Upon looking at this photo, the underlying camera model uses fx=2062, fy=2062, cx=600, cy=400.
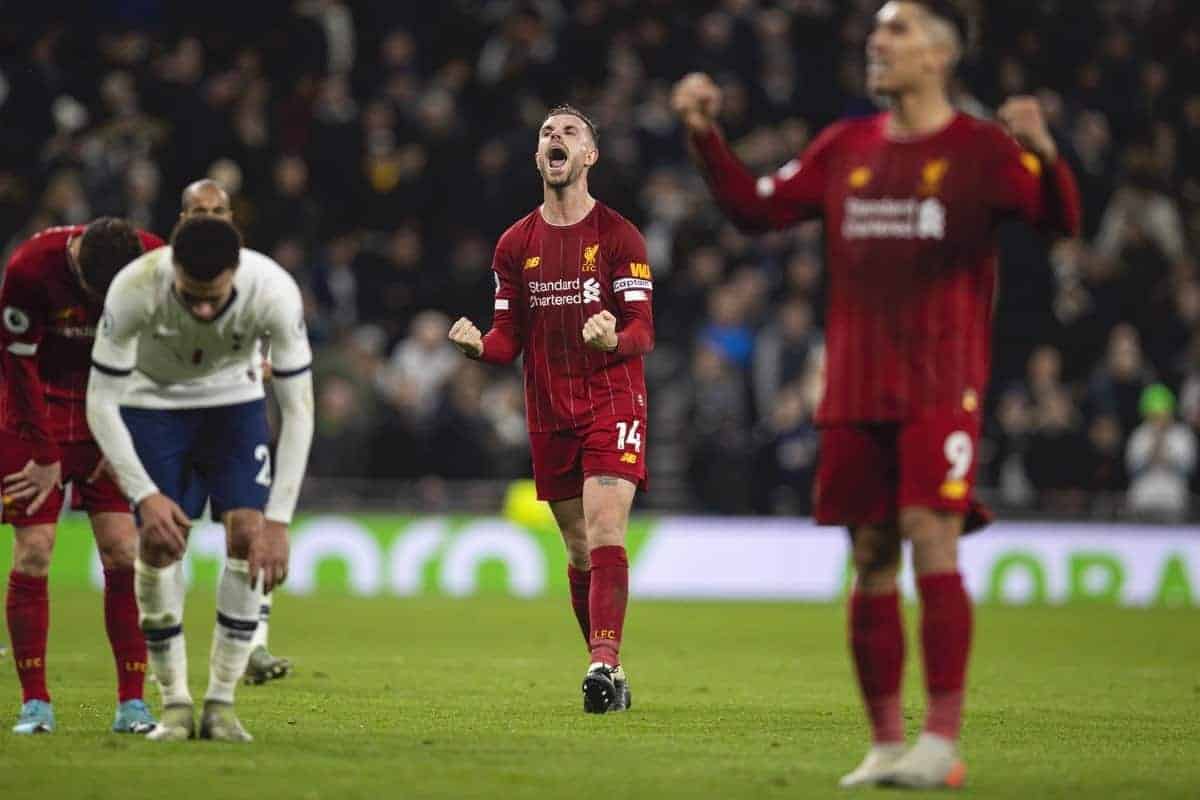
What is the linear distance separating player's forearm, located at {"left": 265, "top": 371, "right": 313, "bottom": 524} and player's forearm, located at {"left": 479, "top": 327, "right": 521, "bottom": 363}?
2.39 m

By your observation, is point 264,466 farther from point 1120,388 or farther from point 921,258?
point 1120,388

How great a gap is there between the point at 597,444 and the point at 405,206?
1285 centimetres

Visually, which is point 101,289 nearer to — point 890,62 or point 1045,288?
point 890,62

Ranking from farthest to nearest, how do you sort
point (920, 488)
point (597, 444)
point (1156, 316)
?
point (1156, 316), point (597, 444), point (920, 488)

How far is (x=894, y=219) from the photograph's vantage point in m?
7.10

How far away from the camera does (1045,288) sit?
22.8m

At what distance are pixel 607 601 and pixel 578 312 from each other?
4.96 feet

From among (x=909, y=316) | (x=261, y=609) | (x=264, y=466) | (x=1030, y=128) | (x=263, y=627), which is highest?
(x=1030, y=128)

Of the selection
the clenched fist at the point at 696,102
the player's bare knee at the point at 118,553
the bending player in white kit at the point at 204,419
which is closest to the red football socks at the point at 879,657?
the clenched fist at the point at 696,102

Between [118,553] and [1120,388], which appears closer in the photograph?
[118,553]

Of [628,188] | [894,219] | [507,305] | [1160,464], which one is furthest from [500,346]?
[1160,464]

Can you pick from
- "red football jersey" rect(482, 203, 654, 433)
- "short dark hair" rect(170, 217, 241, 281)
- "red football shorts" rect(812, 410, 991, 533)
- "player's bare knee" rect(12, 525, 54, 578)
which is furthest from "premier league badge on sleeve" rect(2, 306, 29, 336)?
"red football shorts" rect(812, 410, 991, 533)

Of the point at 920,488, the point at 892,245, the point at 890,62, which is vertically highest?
the point at 890,62

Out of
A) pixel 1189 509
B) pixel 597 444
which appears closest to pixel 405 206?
pixel 1189 509
